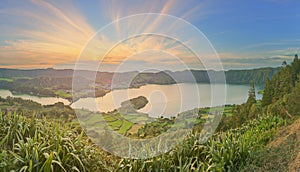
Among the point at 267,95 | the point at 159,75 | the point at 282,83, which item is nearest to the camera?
the point at 159,75

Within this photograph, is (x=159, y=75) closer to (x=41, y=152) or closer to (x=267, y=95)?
(x=41, y=152)

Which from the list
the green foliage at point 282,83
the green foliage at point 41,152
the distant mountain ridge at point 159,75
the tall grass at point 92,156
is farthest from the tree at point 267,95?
the green foliage at point 41,152

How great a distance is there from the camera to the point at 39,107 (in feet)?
15.5

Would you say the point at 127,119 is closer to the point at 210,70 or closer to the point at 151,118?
the point at 151,118

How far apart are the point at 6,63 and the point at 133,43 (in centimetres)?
296

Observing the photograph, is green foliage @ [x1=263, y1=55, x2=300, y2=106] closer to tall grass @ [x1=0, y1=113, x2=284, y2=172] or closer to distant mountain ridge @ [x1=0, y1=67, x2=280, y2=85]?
distant mountain ridge @ [x1=0, y1=67, x2=280, y2=85]

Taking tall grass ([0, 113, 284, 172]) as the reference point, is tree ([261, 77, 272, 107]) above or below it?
above

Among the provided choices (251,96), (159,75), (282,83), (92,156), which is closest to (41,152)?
(92,156)

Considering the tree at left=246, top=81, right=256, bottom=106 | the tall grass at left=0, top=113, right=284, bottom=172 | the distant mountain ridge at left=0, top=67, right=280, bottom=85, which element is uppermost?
the distant mountain ridge at left=0, top=67, right=280, bottom=85

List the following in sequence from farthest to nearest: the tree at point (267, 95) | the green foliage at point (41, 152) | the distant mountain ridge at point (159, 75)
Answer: the tree at point (267, 95)
the distant mountain ridge at point (159, 75)
the green foliage at point (41, 152)

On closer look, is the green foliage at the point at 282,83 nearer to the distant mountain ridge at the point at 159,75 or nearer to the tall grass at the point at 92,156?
the distant mountain ridge at the point at 159,75

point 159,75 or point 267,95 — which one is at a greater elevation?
point 159,75

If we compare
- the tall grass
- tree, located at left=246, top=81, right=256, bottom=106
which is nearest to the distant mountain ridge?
tree, located at left=246, top=81, right=256, bottom=106

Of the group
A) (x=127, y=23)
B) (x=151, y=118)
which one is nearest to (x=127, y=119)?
(x=151, y=118)
